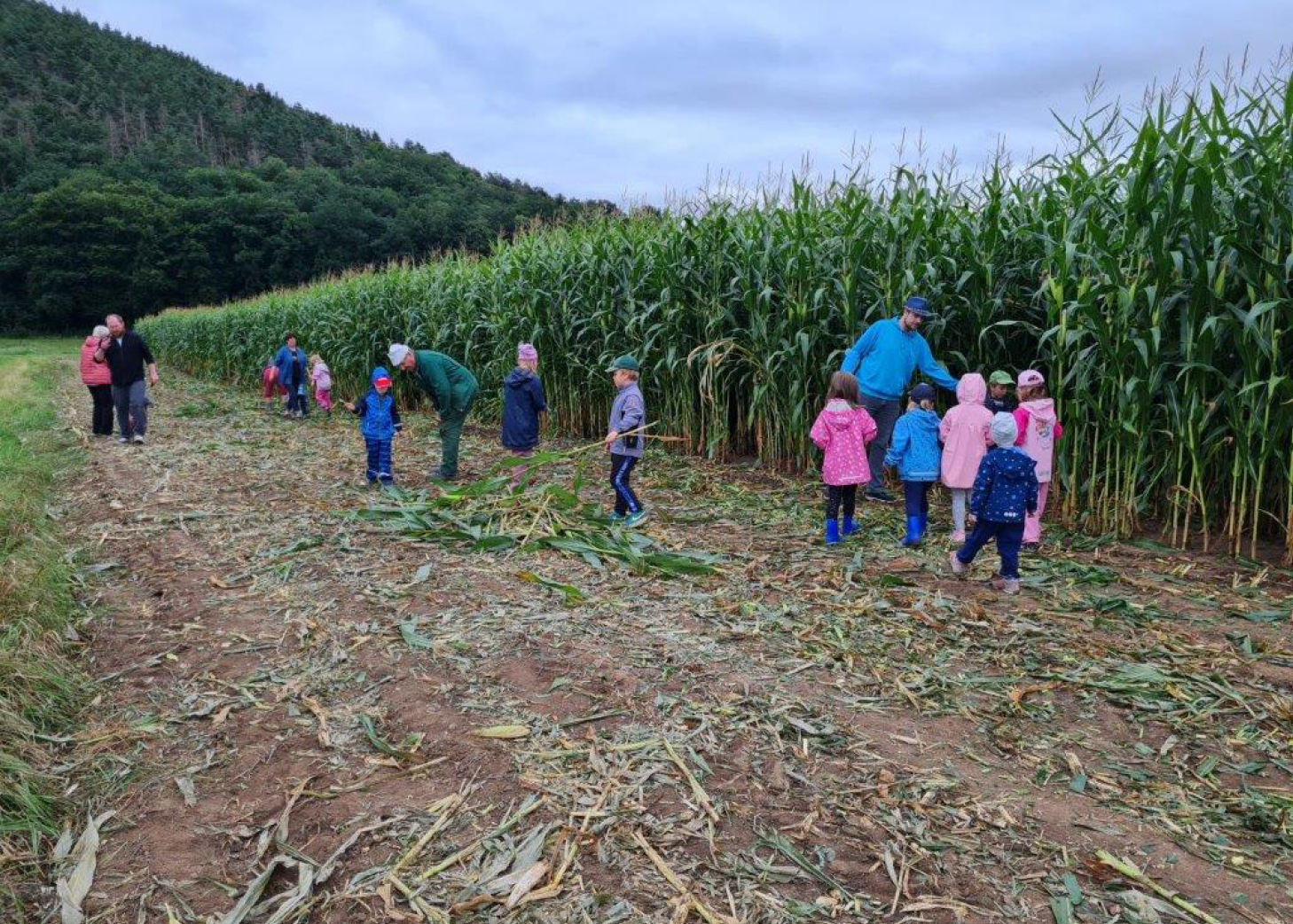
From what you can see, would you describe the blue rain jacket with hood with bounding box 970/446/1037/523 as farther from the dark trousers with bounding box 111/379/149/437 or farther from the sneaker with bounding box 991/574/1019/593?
the dark trousers with bounding box 111/379/149/437

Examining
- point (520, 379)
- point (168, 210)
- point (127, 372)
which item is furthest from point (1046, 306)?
point (168, 210)

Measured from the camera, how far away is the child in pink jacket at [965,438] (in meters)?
5.72

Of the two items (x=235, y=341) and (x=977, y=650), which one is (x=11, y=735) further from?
(x=235, y=341)

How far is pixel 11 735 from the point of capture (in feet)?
10.3

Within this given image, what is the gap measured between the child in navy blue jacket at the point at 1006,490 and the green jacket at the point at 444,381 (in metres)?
5.62

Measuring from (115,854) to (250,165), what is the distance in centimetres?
10162

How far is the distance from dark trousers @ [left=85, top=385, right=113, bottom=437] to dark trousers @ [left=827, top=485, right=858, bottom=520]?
35.7ft

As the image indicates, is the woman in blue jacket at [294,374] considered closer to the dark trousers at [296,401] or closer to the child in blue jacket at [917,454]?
the dark trousers at [296,401]

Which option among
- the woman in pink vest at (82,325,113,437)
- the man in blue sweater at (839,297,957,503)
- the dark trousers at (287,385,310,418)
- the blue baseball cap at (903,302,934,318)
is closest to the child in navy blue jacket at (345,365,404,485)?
the man in blue sweater at (839,297,957,503)

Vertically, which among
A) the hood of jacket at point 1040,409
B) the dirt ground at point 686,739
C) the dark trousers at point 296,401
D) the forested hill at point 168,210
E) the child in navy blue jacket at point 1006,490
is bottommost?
the dirt ground at point 686,739

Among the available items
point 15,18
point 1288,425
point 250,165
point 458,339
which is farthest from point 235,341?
point 15,18

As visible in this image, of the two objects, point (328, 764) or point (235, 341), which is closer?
point (328, 764)

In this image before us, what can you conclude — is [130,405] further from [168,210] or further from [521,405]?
[168,210]

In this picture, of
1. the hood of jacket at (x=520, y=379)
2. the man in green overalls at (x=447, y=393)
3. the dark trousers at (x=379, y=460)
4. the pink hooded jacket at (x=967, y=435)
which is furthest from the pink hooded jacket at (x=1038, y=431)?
the dark trousers at (x=379, y=460)
